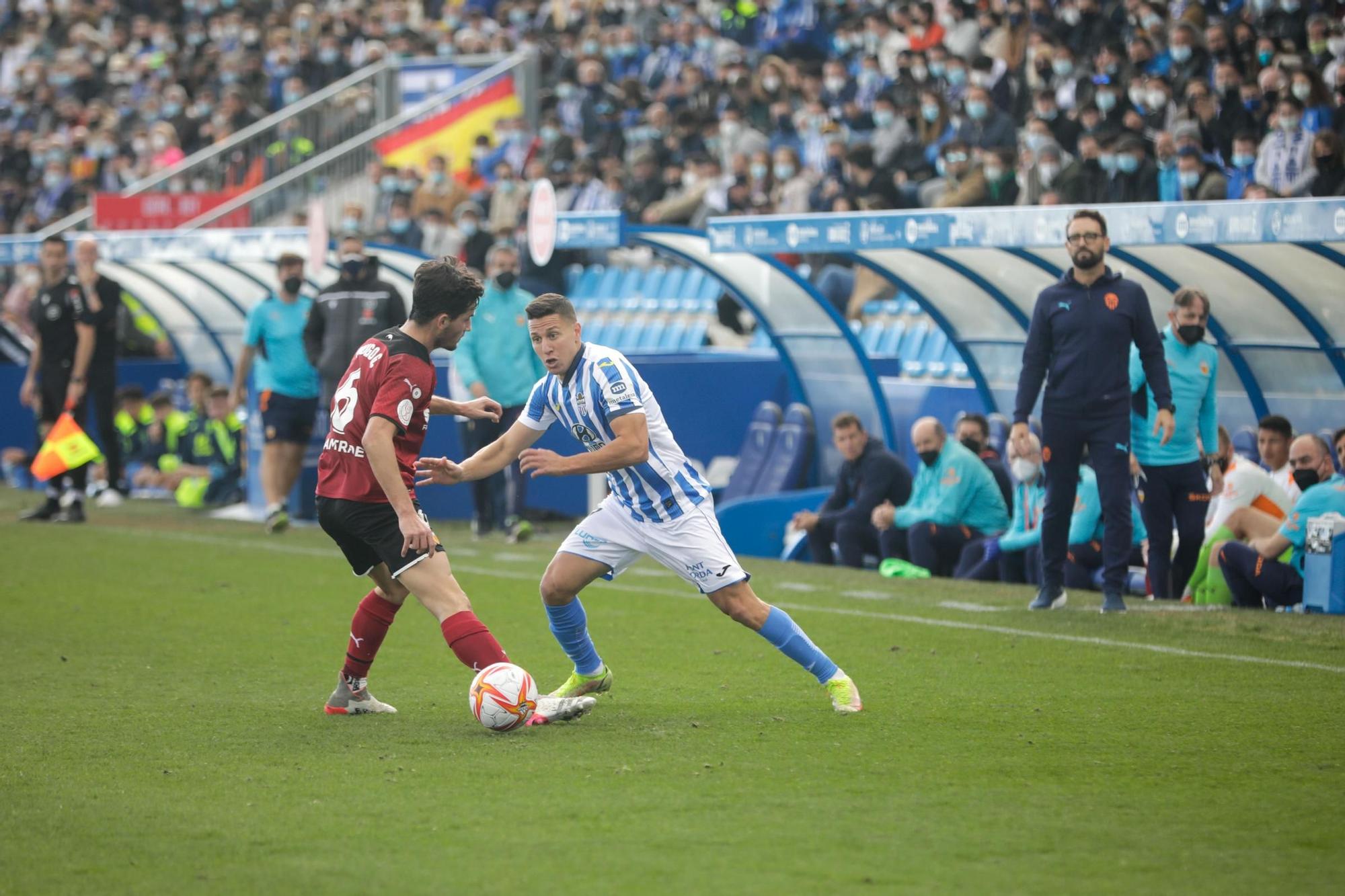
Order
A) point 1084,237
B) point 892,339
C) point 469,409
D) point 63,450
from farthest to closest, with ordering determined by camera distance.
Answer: point 892,339
point 63,450
point 1084,237
point 469,409

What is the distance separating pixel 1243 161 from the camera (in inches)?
536

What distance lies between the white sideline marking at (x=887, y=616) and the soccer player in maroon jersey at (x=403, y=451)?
10.7 feet

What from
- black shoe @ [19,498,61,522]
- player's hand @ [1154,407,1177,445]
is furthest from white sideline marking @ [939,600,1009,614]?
black shoe @ [19,498,61,522]

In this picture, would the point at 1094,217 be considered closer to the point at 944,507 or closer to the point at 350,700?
the point at 944,507

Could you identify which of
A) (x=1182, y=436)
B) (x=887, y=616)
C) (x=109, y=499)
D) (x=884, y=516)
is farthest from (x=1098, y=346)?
(x=109, y=499)

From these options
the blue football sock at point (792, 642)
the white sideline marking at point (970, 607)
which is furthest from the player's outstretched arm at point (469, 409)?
the white sideline marking at point (970, 607)

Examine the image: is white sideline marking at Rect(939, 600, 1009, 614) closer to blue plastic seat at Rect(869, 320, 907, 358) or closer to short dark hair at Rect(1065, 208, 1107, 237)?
short dark hair at Rect(1065, 208, 1107, 237)

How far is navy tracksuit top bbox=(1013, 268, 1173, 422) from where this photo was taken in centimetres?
913

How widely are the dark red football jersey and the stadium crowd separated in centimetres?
721

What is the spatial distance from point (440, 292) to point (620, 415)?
0.78m

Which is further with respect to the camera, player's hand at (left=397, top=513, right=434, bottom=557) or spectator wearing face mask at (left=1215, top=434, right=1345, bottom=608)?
spectator wearing face mask at (left=1215, top=434, right=1345, bottom=608)

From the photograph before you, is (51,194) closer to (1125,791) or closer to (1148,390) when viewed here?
(1148,390)

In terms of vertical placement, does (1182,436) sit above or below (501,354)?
below

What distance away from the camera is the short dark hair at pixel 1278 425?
9.98 meters
